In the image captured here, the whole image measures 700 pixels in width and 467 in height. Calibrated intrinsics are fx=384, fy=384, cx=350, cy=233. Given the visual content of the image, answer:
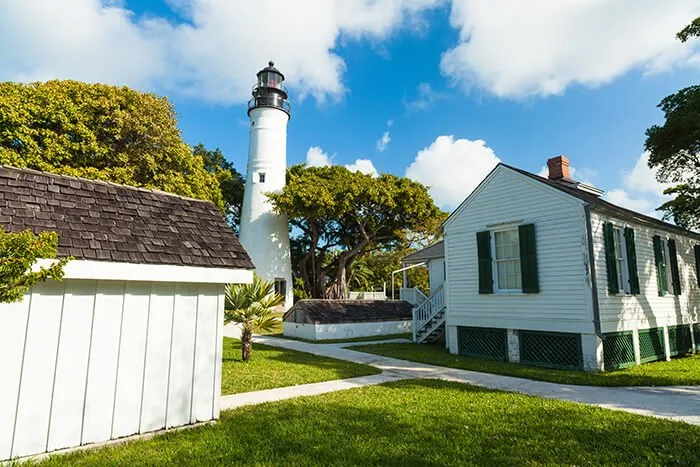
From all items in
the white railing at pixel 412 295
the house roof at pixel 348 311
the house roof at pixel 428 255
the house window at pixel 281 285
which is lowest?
the house roof at pixel 348 311

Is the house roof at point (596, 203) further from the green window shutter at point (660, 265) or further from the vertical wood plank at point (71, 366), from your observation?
the vertical wood plank at point (71, 366)

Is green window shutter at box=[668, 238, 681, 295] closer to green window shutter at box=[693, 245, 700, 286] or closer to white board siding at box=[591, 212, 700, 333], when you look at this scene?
white board siding at box=[591, 212, 700, 333]

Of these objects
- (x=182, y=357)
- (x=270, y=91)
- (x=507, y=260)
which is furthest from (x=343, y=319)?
(x=270, y=91)

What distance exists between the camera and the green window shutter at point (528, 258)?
35.8ft

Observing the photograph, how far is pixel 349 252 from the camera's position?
28906 millimetres

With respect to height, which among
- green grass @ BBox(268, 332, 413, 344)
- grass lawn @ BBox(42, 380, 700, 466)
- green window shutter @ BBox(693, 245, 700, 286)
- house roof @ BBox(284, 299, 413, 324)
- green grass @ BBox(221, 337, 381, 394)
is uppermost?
green window shutter @ BBox(693, 245, 700, 286)

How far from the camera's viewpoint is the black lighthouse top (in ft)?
A: 88.9

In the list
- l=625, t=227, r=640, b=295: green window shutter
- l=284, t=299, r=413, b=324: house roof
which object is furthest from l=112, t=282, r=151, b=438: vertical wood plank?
l=625, t=227, r=640, b=295: green window shutter

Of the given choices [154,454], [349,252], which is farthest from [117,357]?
[349,252]

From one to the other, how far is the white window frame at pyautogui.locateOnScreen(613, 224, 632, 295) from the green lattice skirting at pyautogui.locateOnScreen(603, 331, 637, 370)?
135cm

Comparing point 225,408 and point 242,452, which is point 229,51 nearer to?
point 225,408

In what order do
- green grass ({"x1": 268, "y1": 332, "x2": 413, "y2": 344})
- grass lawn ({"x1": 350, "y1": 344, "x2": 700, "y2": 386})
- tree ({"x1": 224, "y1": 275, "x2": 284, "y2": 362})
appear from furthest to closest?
green grass ({"x1": 268, "y1": 332, "x2": 413, "y2": 344}) → tree ({"x1": 224, "y1": 275, "x2": 284, "y2": 362}) → grass lawn ({"x1": 350, "y1": 344, "x2": 700, "y2": 386})

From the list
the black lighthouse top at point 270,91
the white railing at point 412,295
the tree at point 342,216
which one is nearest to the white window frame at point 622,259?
the white railing at point 412,295

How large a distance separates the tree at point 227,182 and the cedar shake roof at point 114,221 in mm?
25573
